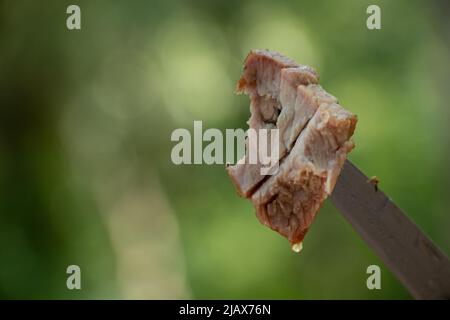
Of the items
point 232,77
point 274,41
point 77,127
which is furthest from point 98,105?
point 274,41

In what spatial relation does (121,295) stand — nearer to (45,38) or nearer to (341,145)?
(45,38)

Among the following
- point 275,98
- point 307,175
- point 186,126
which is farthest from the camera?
point 186,126

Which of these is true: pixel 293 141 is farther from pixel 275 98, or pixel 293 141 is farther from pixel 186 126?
pixel 186 126

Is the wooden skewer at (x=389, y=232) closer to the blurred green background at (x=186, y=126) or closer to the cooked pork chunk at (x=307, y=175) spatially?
the cooked pork chunk at (x=307, y=175)

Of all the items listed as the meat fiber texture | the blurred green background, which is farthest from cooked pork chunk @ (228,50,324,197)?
the blurred green background

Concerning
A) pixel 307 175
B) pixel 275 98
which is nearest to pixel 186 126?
pixel 275 98
